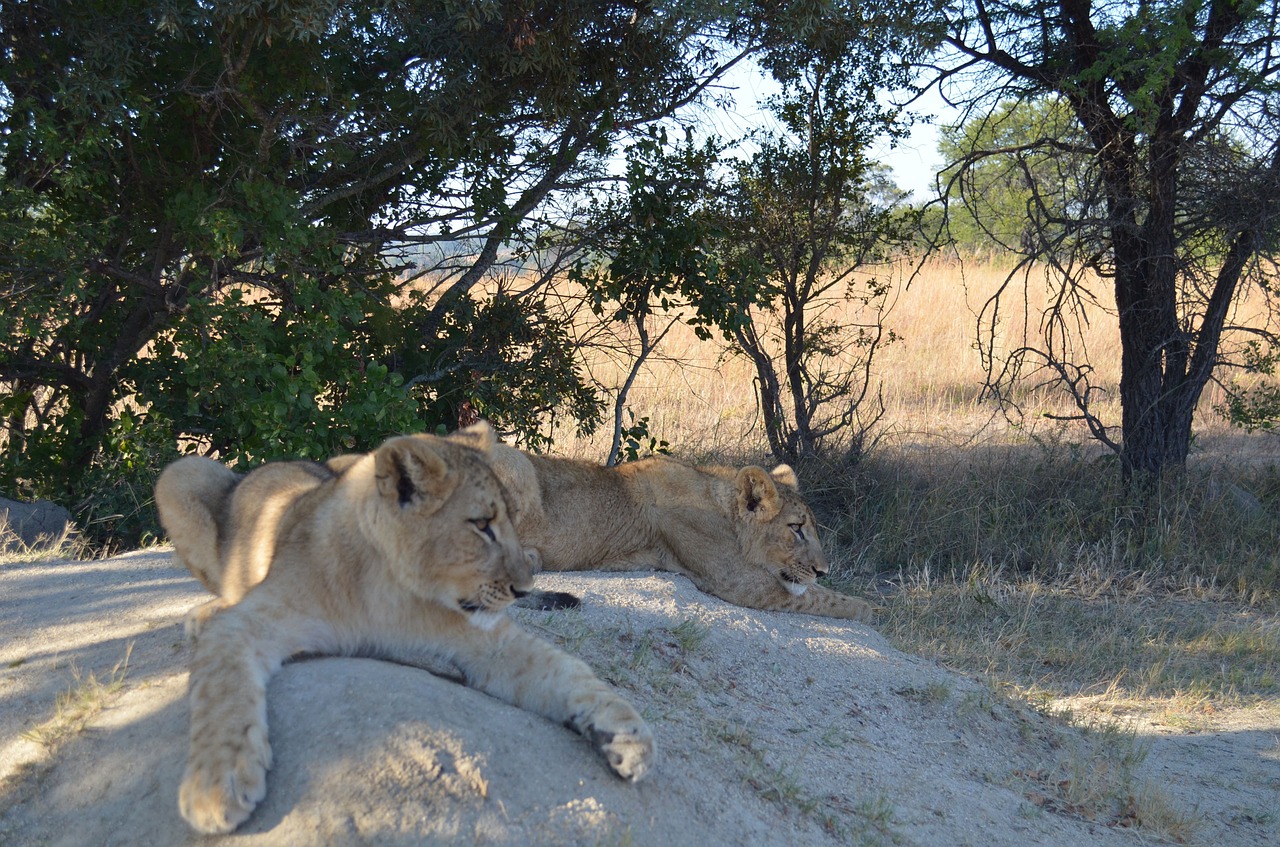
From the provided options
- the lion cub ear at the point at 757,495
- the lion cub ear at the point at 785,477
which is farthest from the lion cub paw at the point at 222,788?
the lion cub ear at the point at 785,477

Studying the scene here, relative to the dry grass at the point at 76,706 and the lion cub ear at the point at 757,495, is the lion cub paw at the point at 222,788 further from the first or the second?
the lion cub ear at the point at 757,495

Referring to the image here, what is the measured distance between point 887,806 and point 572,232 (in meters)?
A: 6.13

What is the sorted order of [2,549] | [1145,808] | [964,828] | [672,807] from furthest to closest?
[2,549], [1145,808], [964,828], [672,807]

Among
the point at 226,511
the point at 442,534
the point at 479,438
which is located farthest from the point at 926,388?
the point at 442,534

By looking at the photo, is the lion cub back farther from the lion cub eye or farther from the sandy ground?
the lion cub eye

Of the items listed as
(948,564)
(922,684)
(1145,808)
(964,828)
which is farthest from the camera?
(948,564)

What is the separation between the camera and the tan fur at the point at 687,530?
699 centimetres

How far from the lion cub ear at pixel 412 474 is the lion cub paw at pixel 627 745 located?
0.89 m

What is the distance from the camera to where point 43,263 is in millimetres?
7031

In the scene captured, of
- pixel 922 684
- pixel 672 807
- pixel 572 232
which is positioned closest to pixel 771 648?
pixel 922 684

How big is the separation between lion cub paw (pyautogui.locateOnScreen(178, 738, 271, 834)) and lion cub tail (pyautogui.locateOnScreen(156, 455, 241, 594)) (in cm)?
173

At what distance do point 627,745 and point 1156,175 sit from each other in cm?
785

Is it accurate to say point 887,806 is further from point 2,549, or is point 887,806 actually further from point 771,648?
point 2,549

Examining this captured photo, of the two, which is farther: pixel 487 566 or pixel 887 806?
pixel 887 806
